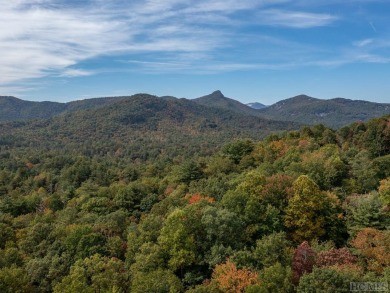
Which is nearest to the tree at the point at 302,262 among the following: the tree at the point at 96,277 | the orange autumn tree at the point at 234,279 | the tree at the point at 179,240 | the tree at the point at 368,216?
the orange autumn tree at the point at 234,279

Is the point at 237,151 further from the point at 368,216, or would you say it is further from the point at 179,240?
the point at 179,240

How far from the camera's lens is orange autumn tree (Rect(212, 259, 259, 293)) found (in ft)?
86.9

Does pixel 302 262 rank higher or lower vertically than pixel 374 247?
lower

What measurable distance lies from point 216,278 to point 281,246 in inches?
262

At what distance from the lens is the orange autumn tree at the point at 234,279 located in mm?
26484

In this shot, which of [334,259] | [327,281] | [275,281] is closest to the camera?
[327,281]

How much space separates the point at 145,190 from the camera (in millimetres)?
62344

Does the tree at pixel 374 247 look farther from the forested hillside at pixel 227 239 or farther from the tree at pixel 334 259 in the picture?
the tree at pixel 334 259

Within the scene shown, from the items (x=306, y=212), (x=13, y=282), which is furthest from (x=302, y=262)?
(x=13, y=282)

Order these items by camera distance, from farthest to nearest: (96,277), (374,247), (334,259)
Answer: (96,277) → (374,247) → (334,259)

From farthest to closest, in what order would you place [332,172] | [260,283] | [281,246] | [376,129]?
[376,129], [332,172], [281,246], [260,283]

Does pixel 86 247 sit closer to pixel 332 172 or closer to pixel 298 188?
pixel 298 188

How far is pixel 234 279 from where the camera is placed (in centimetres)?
2703

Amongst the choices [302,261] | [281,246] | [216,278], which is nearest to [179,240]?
[216,278]
